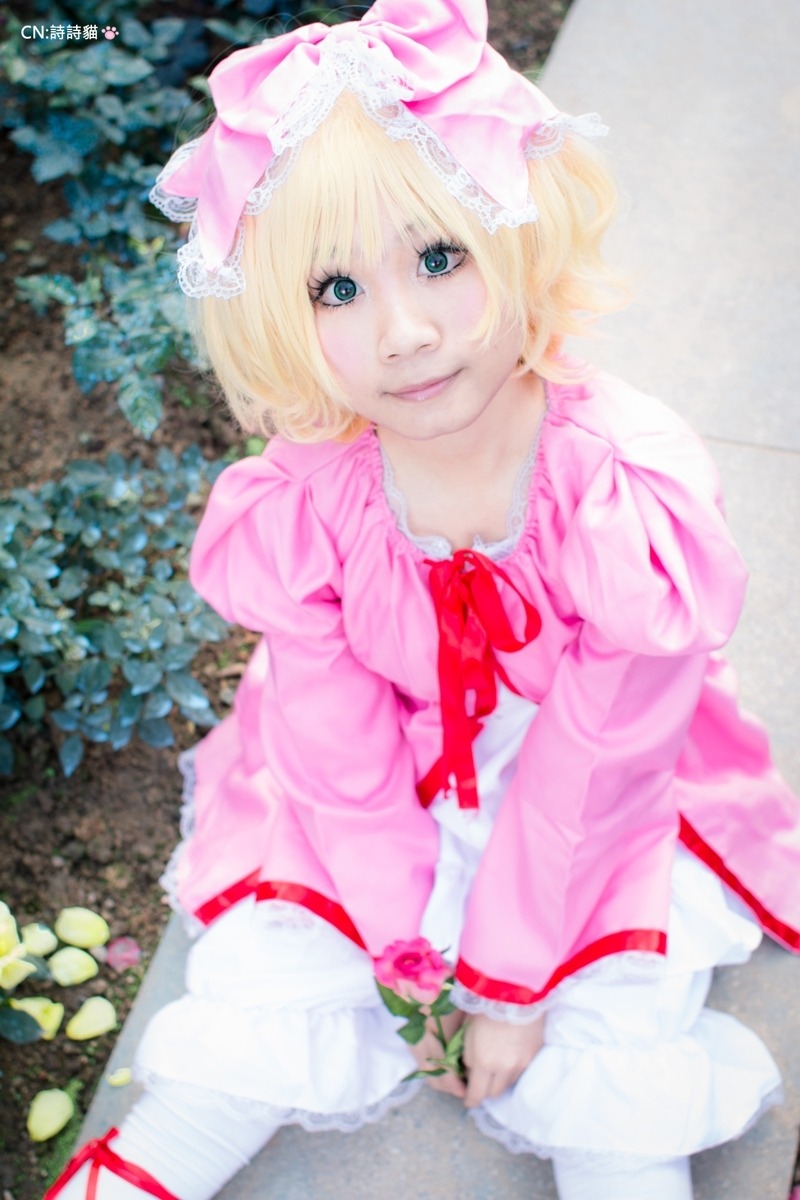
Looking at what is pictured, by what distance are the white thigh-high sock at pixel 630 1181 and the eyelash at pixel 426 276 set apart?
1.01m

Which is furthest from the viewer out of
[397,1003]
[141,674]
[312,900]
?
[141,674]

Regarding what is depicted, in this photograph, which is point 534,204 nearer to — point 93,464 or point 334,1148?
point 93,464

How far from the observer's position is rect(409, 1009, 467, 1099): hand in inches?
58.1

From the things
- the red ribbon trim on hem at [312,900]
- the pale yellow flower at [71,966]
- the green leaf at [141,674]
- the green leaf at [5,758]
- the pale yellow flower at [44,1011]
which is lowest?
the pale yellow flower at [44,1011]

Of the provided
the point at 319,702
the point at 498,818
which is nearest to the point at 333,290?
the point at 319,702

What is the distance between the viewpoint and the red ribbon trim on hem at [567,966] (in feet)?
4.52

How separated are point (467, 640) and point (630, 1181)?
0.65m

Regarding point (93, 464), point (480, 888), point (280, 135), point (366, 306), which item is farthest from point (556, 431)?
point (93, 464)

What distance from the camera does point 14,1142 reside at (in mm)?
1633

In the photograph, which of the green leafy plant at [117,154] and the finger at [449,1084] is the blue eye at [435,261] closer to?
the green leafy plant at [117,154]

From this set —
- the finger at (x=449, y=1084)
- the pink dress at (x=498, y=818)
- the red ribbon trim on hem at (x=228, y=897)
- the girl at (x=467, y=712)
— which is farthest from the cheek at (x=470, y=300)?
the finger at (x=449, y=1084)

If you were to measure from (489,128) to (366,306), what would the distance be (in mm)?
193

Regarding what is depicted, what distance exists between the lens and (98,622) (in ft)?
6.20

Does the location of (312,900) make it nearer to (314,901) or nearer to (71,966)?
(314,901)
